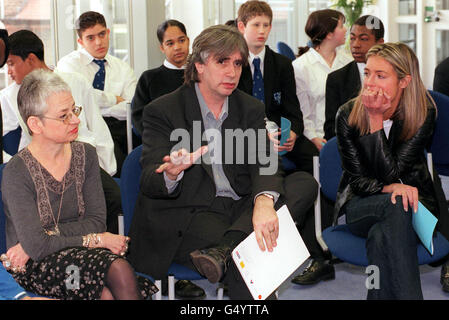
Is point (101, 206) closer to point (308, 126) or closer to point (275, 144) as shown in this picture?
point (275, 144)

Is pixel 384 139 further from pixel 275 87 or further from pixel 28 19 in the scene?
pixel 28 19

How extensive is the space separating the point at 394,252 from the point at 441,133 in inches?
55.1

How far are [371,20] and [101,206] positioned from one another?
2905 mm

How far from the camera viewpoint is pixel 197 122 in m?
2.78

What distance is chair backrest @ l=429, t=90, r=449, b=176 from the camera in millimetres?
3756

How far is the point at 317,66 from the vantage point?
15.7ft

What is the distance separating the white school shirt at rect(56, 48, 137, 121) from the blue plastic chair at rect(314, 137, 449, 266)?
2015 mm

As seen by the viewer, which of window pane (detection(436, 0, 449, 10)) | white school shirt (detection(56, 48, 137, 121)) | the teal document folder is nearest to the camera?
the teal document folder

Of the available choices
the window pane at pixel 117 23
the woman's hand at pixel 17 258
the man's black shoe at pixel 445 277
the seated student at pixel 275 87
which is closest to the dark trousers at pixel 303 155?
the seated student at pixel 275 87

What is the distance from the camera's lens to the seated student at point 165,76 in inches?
178

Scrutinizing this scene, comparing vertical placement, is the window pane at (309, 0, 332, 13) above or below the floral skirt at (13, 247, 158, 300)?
above

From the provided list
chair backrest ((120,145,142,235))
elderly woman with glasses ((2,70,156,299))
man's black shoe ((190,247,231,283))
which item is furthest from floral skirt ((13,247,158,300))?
chair backrest ((120,145,142,235))

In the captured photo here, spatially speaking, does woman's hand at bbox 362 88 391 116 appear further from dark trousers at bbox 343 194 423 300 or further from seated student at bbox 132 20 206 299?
seated student at bbox 132 20 206 299

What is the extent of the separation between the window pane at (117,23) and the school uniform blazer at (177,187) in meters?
3.77
